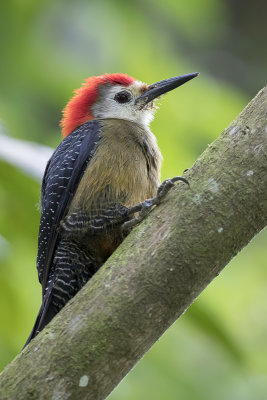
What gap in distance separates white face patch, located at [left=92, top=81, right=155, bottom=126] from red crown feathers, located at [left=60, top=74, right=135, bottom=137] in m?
0.03

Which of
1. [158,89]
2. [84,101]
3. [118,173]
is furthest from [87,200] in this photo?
[158,89]

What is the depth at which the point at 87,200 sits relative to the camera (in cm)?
339

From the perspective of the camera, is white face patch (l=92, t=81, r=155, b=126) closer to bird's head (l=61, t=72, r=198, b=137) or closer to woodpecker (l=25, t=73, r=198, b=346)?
bird's head (l=61, t=72, r=198, b=137)

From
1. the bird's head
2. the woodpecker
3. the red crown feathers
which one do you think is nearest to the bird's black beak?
the bird's head

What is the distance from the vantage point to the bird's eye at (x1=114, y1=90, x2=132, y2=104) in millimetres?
4199

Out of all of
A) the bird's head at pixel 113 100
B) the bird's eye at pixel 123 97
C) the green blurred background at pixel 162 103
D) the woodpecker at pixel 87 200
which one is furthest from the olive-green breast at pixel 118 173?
the bird's eye at pixel 123 97

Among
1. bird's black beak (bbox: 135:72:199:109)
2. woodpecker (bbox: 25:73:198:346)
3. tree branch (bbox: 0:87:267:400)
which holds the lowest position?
tree branch (bbox: 0:87:267:400)

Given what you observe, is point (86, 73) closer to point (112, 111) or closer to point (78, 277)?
point (112, 111)

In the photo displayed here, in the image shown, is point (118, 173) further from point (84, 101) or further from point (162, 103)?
point (162, 103)

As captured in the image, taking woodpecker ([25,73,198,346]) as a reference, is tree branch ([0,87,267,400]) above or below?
below

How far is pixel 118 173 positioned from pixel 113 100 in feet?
3.06

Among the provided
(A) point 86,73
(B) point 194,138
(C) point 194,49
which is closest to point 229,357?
(B) point 194,138

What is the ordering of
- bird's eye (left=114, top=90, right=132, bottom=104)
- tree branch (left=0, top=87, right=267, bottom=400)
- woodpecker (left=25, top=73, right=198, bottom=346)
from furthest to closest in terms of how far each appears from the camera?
bird's eye (left=114, top=90, right=132, bottom=104) → woodpecker (left=25, top=73, right=198, bottom=346) → tree branch (left=0, top=87, right=267, bottom=400)

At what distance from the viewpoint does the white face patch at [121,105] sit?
163 inches
